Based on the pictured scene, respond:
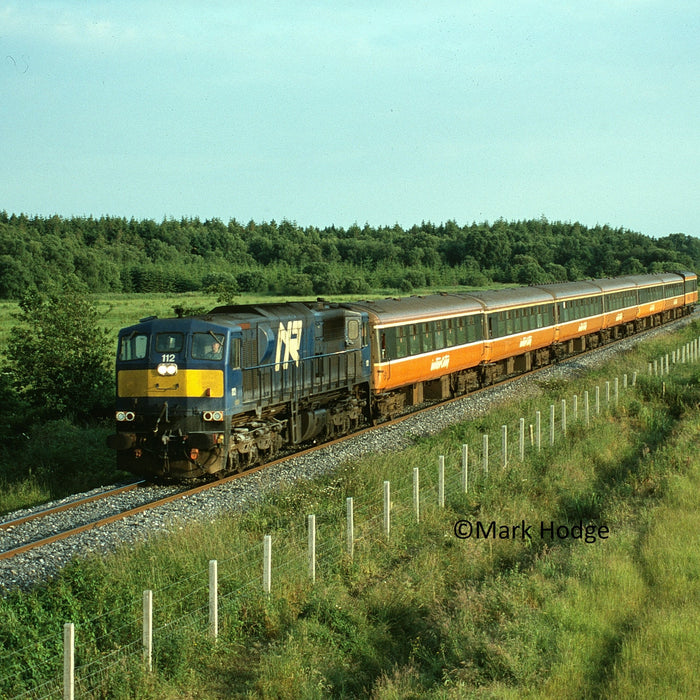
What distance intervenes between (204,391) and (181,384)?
476mm

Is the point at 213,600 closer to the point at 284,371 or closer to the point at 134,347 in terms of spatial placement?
the point at 134,347

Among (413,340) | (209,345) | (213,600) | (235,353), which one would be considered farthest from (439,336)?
(213,600)

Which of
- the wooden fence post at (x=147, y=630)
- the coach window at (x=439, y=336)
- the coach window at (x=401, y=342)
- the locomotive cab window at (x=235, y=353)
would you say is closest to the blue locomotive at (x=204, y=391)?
the locomotive cab window at (x=235, y=353)

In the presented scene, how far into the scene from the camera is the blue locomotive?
1602 cm

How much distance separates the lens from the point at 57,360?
26531 millimetres

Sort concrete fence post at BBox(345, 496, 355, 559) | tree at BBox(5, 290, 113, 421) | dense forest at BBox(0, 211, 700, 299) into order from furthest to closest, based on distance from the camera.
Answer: dense forest at BBox(0, 211, 700, 299) → tree at BBox(5, 290, 113, 421) → concrete fence post at BBox(345, 496, 355, 559)

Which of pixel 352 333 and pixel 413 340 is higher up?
pixel 352 333

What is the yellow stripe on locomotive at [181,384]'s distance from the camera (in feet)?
52.7

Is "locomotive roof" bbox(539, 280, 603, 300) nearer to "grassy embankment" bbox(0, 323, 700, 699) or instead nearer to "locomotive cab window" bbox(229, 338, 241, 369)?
"locomotive cab window" bbox(229, 338, 241, 369)

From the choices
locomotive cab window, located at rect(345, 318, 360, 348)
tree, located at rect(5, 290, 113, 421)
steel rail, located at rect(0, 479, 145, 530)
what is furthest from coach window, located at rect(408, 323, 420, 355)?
steel rail, located at rect(0, 479, 145, 530)

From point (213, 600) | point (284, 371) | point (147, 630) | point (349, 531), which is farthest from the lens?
point (284, 371)

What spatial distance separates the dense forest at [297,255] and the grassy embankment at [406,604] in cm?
8930

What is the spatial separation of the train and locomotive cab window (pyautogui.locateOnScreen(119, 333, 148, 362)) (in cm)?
2

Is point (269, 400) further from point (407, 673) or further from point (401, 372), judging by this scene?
point (407, 673)
